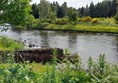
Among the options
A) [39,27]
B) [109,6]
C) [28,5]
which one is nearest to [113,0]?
[109,6]

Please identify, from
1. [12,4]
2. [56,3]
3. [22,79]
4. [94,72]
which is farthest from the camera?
[56,3]

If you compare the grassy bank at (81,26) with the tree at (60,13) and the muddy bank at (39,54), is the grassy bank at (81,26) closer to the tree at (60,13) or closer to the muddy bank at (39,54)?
the tree at (60,13)

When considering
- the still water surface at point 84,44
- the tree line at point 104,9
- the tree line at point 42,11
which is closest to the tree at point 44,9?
the tree line at point 42,11

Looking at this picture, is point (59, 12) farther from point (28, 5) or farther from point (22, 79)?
point (22, 79)

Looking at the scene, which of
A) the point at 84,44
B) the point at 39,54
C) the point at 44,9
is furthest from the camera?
the point at 44,9

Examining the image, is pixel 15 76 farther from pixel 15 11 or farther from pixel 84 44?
pixel 84 44

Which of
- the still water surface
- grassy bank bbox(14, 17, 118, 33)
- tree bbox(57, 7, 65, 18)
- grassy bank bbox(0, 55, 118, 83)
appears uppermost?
grassy bank bbox(0, 55, 118, 83)

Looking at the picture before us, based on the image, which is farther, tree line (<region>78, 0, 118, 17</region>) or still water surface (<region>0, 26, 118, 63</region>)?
tree line (<region>78, 0, 118, 17</region>)

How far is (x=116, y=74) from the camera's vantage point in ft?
17.4

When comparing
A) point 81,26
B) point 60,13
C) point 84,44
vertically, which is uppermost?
point 60,13

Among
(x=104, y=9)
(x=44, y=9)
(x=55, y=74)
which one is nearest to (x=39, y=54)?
(x=55, y=74)

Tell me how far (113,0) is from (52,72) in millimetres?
115418

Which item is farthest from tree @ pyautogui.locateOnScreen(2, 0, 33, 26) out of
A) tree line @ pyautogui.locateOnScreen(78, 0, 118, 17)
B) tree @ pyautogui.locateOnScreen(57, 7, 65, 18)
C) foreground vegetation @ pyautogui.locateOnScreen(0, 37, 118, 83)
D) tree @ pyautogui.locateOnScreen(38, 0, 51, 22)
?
tree @ pyautogui.locateOnScreen(57, 7, 65, 18)

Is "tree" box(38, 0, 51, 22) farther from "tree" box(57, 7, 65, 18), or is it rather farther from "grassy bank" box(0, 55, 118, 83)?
"grassy bank" box(0, 55, 118, 83)
